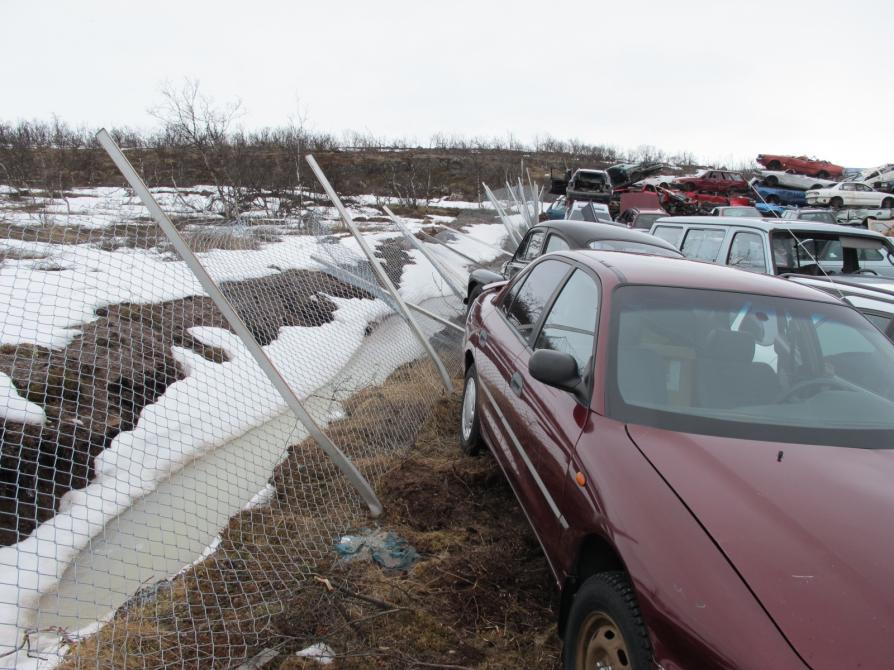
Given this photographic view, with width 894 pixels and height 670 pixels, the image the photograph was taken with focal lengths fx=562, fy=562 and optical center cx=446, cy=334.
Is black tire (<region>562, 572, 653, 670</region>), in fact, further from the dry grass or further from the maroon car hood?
the dry grass

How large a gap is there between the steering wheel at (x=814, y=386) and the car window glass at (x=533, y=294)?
1.34 meters

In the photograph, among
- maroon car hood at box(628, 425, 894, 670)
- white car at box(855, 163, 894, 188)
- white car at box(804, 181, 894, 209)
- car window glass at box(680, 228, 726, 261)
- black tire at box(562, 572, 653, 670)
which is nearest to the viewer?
maroon car hood at box(628, 425, 894, 670)

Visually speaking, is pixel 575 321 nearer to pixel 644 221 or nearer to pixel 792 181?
pixel 644 221

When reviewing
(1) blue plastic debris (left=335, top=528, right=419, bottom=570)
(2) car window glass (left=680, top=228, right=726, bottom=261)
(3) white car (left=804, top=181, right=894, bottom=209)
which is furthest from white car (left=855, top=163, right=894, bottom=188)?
(1) blue plastic debris (left=335, top=528, right=419, bottom=570)

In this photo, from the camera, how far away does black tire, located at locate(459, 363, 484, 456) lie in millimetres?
4195

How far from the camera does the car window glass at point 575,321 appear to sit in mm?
2650

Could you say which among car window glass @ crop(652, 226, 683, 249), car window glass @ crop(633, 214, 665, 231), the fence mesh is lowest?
the fence mesh

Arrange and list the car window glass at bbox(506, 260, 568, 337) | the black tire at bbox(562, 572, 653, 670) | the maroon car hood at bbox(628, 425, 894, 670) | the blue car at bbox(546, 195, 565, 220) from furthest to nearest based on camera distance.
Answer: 1. the blue car at bbox(546, 195, 565, 220)
2. the car window glass at bbox(506, 260, 568, 337)
3. the black tire at bbox(562, 572, 653, 670)
4. the maroon car hood at bbox(628, 425, 894, 670)

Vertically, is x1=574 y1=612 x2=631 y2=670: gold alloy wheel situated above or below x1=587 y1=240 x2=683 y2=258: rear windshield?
below

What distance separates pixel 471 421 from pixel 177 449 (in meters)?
2.73

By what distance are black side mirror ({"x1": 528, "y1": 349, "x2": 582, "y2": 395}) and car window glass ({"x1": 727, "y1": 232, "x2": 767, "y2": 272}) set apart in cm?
486

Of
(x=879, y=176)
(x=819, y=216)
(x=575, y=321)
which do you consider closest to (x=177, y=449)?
(x=575, y=321)

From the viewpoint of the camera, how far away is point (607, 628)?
1.85m

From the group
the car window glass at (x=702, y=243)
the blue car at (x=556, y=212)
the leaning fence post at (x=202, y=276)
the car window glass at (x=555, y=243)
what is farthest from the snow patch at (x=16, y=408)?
the blue car at (x=556, y=212)
